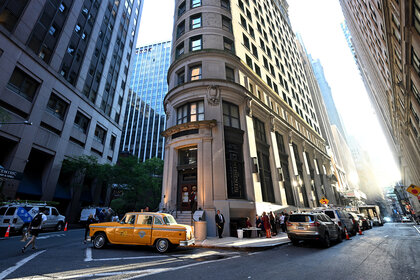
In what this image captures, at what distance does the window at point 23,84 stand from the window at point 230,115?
77.2ft

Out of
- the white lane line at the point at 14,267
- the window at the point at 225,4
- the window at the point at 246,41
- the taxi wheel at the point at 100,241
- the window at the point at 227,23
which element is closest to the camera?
the white lane line at the point at 14,267

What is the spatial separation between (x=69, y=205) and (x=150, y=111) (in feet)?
245

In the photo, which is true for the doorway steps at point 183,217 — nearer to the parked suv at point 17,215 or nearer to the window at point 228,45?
the parked suv at point 17,215

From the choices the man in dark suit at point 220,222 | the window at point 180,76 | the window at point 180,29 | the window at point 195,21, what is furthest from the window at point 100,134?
the man in dark suit at point 220,222

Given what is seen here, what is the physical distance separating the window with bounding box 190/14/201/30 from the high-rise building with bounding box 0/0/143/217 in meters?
19.1

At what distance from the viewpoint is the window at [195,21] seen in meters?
24.8

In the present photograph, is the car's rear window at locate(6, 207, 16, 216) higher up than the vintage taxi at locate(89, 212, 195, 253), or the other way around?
the car's rear window at locate(6, 207, 16, 216)

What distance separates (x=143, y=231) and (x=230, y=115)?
14139 mm

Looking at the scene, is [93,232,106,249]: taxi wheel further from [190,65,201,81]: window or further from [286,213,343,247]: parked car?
[190,65,201,81]: window

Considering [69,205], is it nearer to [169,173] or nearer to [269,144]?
[169,173]

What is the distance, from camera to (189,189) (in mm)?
18312

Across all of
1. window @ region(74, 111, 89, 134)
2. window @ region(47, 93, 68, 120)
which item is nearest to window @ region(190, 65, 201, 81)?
window @ region(47, 93, 68, 120)

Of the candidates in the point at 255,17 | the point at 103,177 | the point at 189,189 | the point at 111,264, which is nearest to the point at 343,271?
the point at 111,264

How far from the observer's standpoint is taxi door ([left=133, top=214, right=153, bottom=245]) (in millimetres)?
9586
